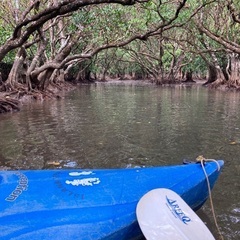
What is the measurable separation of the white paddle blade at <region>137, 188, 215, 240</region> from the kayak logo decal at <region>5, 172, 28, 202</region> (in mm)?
946

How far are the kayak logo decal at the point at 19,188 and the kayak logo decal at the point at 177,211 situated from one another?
116cm

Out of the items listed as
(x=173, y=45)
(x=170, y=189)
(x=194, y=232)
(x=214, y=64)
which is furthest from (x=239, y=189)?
(x=173, y=45)

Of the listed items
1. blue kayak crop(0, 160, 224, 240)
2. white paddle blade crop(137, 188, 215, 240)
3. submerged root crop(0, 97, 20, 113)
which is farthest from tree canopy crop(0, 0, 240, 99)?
white paddle blade crop(137, 188, 215, 240)

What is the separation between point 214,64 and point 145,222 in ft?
78.0

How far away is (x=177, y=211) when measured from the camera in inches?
98.8

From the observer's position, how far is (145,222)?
95.0 inches

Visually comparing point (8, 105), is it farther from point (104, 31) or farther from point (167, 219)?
point (167, 219)

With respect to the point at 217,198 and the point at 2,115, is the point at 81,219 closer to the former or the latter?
the point at 217,198

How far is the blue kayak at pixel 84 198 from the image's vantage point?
233 centimetres

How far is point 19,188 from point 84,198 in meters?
0.55

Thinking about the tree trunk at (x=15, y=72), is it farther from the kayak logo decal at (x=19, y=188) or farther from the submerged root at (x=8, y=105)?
the kayak logo decal at (x=19, y=188)

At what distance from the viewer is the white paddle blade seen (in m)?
2.27

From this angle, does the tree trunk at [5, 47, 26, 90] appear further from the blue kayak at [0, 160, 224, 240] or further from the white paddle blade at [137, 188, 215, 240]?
the white paddle blade at [137, 188, 215, 240]

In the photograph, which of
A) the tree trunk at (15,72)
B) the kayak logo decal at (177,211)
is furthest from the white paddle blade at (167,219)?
the tree trunk at (15,72)
